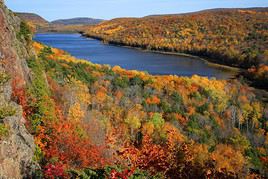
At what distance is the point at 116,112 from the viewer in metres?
63.8

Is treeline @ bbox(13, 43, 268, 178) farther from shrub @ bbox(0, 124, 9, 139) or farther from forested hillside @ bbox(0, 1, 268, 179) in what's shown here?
shrub @ bbox(0, 124, 9, 139)

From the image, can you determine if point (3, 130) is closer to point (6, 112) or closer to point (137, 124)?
point (6, 112)

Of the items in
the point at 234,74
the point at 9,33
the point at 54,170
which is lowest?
the point at 234,74

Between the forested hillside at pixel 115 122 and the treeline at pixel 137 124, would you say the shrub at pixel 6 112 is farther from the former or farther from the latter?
the treeline at pixel 137 124

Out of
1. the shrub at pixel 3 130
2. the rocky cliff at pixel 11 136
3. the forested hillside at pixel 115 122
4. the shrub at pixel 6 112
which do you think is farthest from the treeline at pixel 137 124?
the shrub at pixel 6 112

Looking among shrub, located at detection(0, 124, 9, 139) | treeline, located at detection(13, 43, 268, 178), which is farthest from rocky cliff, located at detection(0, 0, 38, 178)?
treeline, located at detection(13, 43, 268, 178)

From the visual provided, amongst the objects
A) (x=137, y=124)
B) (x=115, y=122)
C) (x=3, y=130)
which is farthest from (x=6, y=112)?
(x=115, y=122)

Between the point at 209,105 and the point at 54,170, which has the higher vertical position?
the point at 54,170

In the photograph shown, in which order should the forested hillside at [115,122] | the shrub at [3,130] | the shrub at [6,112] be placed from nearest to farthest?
the shrub at [3,130] < the shrub at [6,112] < the forested hillside at [115,122]

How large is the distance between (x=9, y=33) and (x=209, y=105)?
56.1 m

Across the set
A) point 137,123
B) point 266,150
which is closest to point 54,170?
point 137,123

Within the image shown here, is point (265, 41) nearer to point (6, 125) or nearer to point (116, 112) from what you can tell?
point (116, 112)

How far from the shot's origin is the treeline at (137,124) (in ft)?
72.2

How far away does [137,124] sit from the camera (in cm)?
6047
